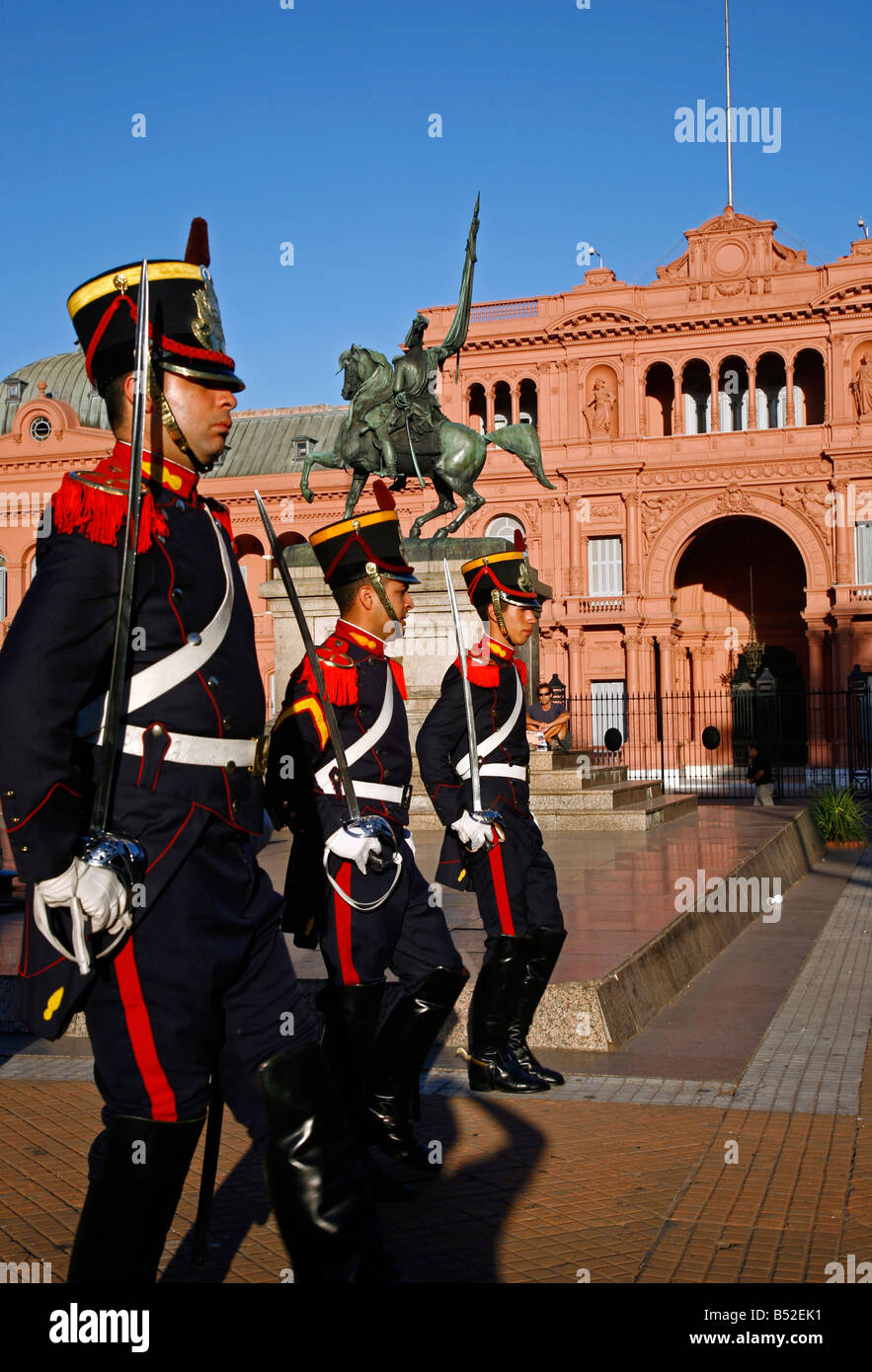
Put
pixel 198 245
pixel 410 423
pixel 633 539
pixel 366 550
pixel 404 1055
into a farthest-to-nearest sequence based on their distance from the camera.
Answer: pixel 633 539 < pixel 410 423 < pixel 366 550 < pixel 404 1055 < pixel 198 245

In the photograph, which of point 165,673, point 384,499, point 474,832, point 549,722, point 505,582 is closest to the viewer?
point 165,673

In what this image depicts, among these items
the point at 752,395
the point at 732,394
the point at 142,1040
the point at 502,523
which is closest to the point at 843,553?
the point at 752,395

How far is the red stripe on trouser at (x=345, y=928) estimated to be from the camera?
425cm

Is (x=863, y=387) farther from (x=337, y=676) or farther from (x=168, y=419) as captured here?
(x=168, y=419)

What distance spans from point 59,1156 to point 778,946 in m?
5.92

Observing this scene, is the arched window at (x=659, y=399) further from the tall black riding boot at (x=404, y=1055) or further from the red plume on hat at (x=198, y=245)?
the red plume on hat at (x=198, y=245)

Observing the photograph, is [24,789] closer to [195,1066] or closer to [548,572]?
[195,1066]

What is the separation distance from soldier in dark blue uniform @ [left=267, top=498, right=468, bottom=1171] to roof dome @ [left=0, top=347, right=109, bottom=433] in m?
53.3

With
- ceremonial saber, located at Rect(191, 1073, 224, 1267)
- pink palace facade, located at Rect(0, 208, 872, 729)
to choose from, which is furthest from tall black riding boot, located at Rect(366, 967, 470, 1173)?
pink palace facade, located at Rect(0, 208, 872, 729)

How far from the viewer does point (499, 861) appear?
5422 millimetres

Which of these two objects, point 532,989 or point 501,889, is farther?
point 532,989

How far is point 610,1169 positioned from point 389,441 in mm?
13243

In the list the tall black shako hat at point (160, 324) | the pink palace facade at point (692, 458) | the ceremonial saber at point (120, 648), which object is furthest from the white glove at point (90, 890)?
the pink palace facade at point (692, 458)

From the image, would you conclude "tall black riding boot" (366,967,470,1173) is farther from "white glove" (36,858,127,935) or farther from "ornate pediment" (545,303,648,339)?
"ornate pediment" (545,303,648,339)
